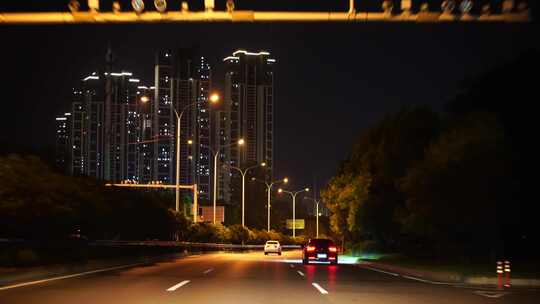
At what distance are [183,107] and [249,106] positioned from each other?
27.3m

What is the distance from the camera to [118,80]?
10650 centimetres

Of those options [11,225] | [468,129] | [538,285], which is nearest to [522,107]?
[468,129]

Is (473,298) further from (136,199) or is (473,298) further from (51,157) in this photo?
(136,199)

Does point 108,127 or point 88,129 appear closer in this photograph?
point 108,127

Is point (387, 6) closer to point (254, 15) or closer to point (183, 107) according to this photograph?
point (254, 15)

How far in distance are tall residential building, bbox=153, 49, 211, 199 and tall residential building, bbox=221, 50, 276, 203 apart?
8546 mm

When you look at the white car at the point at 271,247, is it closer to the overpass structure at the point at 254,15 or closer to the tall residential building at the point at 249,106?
the overpass structure at the point at 254,15

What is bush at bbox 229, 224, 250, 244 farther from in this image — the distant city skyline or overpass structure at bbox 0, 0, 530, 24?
overpass structure at bbox 0, 0, 530, 24

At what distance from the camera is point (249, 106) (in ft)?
429

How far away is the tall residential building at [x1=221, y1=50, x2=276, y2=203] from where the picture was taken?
13012 cm

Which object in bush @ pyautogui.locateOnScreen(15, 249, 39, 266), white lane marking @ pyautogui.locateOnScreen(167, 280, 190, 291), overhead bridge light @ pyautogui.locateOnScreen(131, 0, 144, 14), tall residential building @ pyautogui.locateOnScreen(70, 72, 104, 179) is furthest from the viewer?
tall residential building @ pyautogui.locateOnScreen(70, 72, 104, 179)

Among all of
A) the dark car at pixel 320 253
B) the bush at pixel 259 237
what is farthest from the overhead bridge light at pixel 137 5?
the bush at pixel 259 237

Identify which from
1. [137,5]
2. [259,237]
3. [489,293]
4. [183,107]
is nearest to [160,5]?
[137,5]

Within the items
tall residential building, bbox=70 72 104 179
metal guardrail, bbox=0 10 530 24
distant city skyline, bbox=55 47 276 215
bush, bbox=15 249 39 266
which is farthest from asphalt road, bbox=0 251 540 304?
tall residential building, bbox=70 72 104 179
